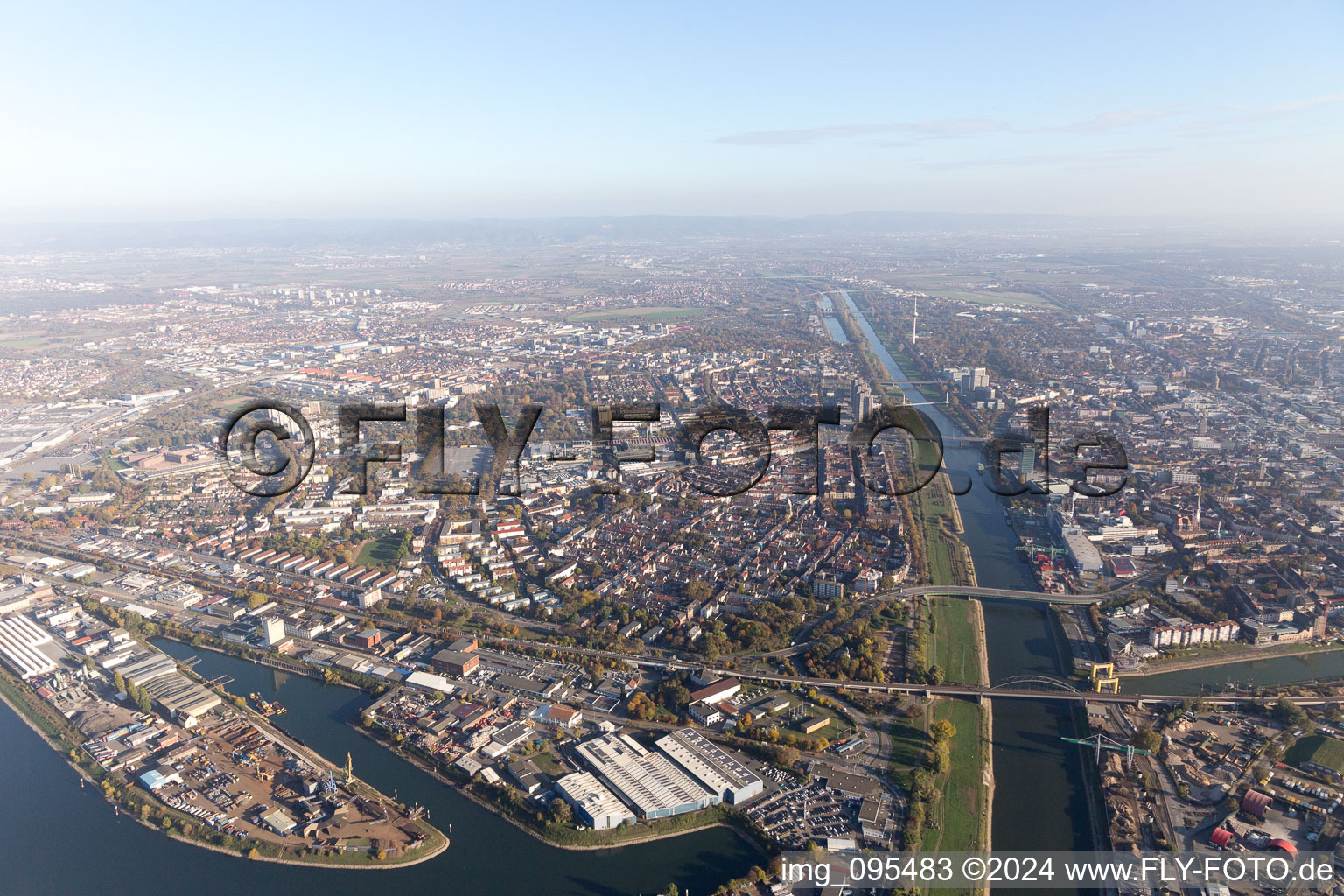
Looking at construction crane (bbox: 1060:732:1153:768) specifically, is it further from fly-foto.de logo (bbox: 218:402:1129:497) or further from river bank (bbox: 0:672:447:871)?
fly-foto.de logo (bbox: 218:402:1129:497)

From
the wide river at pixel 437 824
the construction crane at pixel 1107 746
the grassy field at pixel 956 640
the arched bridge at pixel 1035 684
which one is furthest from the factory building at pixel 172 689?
the construction crane at pixel 1107 746

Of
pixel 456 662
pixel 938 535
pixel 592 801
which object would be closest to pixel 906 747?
pixel 592 801

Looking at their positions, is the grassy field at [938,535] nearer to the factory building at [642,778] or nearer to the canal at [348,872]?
the factory building at [642,778]

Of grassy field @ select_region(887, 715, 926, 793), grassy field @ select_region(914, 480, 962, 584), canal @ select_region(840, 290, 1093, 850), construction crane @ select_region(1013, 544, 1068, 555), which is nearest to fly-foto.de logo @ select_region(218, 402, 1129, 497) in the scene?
grassy field @ select_region(914, 480, 962, 584)

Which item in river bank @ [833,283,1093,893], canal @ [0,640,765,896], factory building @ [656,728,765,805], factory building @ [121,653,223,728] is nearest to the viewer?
canal @ [0,640,765,896]

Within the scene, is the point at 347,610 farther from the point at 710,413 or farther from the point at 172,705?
the point at 710,413

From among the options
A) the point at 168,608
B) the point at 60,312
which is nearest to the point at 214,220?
the point at 60,312

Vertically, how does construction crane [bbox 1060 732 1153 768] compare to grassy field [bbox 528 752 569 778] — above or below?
above
